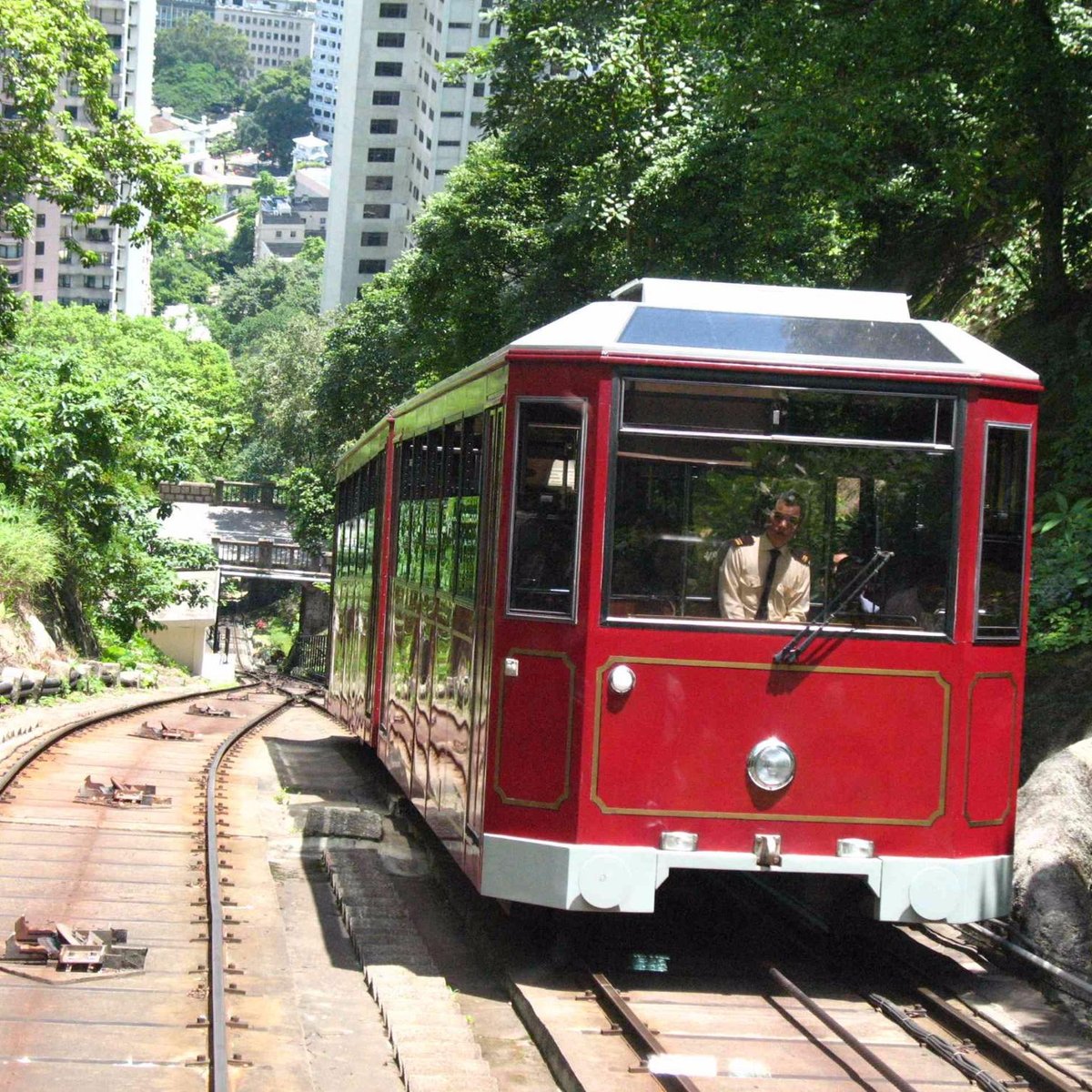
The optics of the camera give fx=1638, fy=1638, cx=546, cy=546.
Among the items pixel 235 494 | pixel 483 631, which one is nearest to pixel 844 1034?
pixel 483 631

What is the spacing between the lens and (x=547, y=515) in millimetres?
7852

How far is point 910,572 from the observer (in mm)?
7809

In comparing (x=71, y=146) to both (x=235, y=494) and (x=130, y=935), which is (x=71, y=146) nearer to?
(x=130, y=935)

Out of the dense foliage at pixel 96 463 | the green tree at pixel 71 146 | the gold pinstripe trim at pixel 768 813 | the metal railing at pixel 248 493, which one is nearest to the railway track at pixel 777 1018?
the gold pinstripe trim at pixel 768 813

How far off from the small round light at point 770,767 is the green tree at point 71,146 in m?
19.4

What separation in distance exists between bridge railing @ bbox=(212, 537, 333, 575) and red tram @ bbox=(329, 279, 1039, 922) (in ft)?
175

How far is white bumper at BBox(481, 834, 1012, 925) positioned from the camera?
24.7 feet

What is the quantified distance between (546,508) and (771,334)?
1.38 meters

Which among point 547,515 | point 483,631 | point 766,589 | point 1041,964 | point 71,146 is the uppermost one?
point 71,146

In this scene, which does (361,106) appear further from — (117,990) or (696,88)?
(117,990)

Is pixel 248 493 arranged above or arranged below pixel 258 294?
below

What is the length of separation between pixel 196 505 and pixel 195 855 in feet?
238

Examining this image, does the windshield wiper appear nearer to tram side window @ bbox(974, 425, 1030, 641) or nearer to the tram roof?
tram side window @ bbox(974, 425, 1030, 641)

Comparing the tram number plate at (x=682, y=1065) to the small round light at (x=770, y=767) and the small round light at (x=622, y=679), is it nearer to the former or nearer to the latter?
the small round light at (x=770, y=767)
